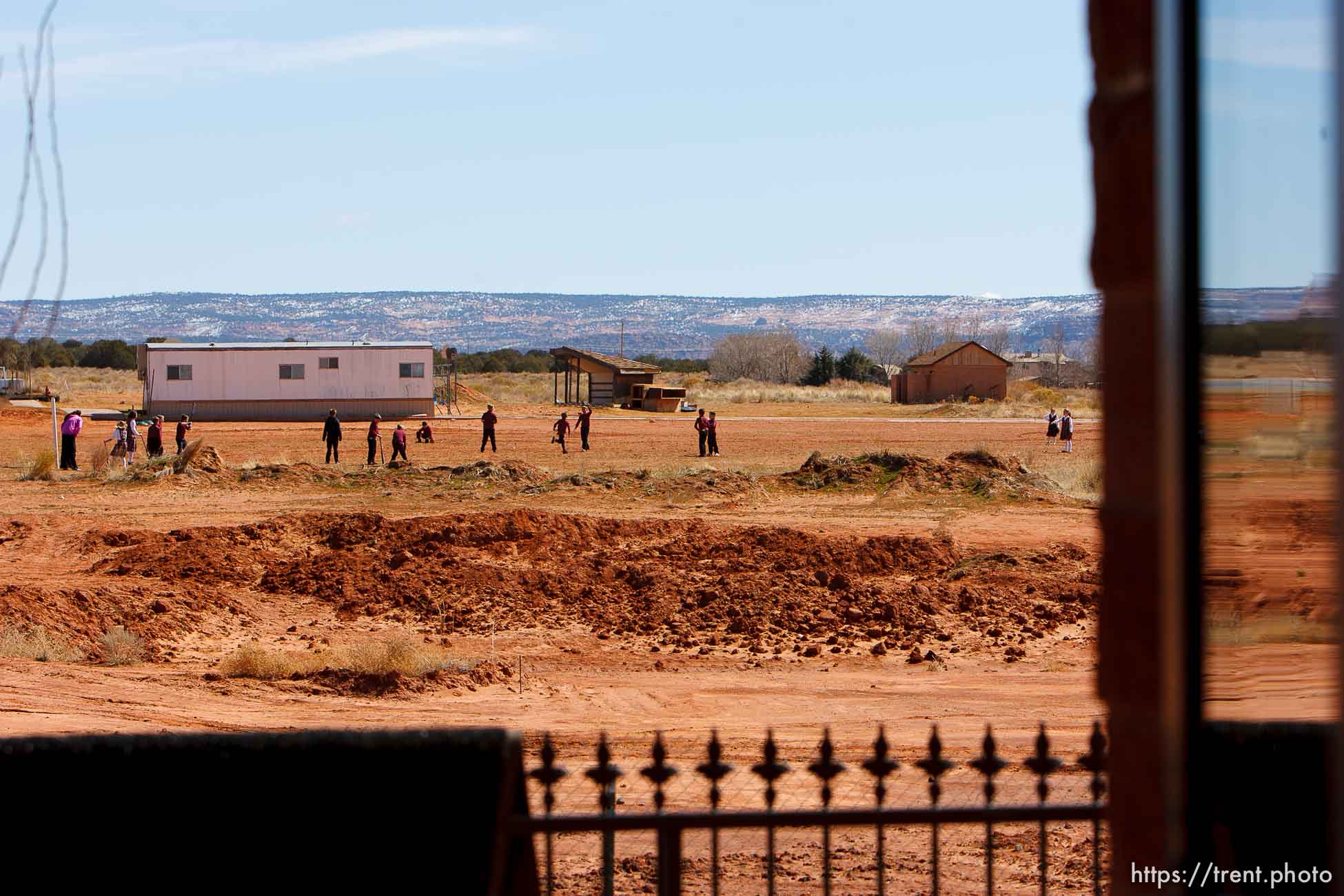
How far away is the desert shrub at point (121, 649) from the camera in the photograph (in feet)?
39.6

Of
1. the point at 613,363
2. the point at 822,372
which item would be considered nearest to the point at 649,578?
the point at 613,363

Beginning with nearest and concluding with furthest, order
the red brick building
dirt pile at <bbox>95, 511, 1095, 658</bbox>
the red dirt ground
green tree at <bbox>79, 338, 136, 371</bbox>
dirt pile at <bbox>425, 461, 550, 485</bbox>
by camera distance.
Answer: the red dirt ground, dirt pile at <bbox>95, 511, 1095, 658</bbox>, dirt pile at <bbox>425, 461, 550, 485</bbox>, the red brick building, green tree at <bbox>79, 338, 136, 371</bbox>

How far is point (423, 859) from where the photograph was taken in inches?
137

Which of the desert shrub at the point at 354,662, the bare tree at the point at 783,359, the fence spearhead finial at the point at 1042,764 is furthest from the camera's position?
Answer: the bare tree at the point at 783,359

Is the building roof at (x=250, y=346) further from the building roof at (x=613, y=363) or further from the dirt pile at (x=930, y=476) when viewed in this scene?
the dirt pile at (x=930, y=476)

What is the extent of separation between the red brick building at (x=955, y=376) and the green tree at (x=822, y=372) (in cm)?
2399

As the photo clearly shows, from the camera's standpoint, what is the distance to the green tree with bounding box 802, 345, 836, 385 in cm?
10088

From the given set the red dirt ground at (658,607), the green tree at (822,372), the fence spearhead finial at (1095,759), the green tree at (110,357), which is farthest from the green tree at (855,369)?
the fence spearhead finial at (1095,759)

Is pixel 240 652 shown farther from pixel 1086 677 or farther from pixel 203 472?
pixel 203 472

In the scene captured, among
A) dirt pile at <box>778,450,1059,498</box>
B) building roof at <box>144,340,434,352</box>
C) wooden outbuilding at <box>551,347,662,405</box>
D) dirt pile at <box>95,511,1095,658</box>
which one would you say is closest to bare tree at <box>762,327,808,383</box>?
wooden outbuilding at <box>551,347,662,405</box>

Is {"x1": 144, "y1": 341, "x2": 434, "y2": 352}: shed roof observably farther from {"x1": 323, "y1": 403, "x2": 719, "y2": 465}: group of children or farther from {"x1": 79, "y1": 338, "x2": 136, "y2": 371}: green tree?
{"x1": 79, "y1": 338, "x2": 136, "y2": 371}: green tree

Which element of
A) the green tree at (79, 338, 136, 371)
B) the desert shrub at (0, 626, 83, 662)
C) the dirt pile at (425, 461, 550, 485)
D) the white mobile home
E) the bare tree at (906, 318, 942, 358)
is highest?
the bare tree at (906, 318, 942, 358)

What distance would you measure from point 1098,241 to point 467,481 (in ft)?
82.0

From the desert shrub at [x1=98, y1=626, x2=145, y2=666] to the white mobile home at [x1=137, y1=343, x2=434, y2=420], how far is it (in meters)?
41.6
